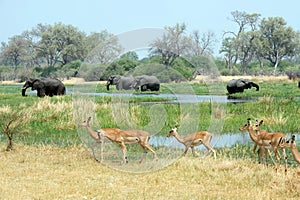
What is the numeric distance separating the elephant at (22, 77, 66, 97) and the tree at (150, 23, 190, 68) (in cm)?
1707

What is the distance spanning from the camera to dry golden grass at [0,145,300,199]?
21.7 ft

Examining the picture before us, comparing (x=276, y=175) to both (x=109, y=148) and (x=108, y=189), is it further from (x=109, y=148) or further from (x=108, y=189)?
(x=109, y=148)

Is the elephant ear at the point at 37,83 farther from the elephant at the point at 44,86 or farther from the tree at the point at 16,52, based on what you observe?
the tree at the point at 16,52

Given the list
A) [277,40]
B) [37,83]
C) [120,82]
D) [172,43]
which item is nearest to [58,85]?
[37,83]

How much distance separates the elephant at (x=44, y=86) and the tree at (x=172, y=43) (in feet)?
56.0

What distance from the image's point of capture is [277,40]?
68438mm

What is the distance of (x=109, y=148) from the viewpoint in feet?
33.7

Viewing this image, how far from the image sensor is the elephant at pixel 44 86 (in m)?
28.2

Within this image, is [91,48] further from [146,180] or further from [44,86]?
[146,180]

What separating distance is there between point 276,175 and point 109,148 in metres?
4.08

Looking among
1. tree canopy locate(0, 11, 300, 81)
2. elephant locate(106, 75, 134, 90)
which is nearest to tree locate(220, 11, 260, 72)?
tree canopy locate(0, 11, 300, 81)

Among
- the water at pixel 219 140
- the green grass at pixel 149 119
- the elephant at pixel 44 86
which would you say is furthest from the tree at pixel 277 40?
the water at pixel 219 140

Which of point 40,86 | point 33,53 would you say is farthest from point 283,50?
point 40,86

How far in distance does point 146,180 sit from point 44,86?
22095 mm
